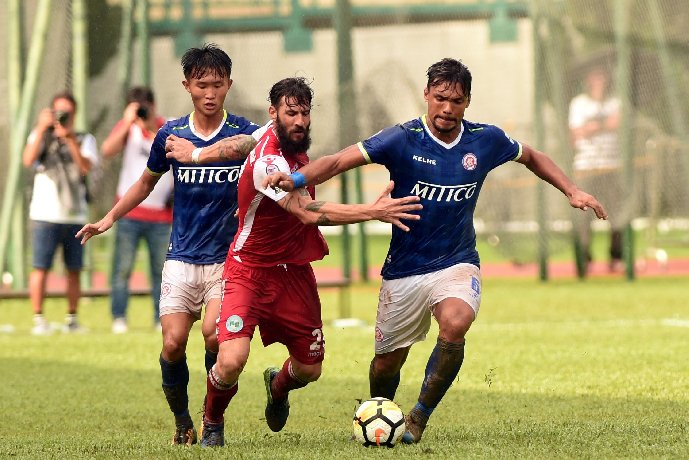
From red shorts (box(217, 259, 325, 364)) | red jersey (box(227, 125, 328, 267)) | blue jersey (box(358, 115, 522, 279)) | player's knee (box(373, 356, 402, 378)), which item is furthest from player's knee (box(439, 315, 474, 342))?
red jersey (box(227, 125, 328, 267))

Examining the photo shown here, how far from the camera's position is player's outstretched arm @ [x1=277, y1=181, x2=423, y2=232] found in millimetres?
6887

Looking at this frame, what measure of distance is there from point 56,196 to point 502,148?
7.14 meters

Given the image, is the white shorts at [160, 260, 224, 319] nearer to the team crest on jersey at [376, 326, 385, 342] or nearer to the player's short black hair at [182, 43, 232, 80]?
the team crest on jersey at [376, 326, 385, 342]

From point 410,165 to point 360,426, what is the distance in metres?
1.43

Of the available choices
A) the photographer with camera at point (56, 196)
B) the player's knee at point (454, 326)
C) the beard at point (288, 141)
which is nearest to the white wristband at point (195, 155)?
the beard at point (288, 141)

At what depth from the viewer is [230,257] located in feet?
25.0

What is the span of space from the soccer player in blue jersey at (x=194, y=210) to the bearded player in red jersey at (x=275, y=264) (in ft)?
1.10

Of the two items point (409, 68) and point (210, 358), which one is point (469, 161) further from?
point (409, 68)

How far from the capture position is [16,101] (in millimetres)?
17453

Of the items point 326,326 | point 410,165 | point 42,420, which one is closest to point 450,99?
point 410,165

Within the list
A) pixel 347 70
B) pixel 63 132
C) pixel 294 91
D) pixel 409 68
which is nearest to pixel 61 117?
pixel 63 132

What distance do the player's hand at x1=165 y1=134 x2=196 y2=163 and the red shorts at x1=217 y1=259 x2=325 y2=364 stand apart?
0.63 metres

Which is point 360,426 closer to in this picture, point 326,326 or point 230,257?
point 230,257

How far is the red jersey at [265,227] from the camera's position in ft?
24.4
